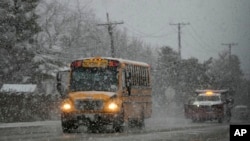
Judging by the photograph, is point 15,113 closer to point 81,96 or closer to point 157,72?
point 81,96

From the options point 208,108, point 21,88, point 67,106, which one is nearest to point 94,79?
point 67,106

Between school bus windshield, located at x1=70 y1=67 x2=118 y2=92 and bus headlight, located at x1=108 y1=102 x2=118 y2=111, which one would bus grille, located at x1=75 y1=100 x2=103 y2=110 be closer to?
bus headlight, located at x1=108 y1=102 x2=118 y2=111

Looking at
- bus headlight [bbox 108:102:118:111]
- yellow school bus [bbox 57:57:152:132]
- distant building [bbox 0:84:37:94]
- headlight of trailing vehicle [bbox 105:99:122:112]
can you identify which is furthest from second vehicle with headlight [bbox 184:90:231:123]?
bus headlight [bbox 108:102:118:111]

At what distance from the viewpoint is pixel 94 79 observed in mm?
26828

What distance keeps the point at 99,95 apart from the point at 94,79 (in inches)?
54.7

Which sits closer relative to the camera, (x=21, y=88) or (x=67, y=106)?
Answer: (x=67, y=106)

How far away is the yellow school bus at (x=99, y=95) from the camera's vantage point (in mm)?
25547

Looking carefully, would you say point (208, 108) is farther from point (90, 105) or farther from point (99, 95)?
A: point (90, 105)

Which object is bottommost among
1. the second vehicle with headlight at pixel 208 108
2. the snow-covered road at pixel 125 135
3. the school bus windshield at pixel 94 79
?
the snow-covered road at pixel 125 135

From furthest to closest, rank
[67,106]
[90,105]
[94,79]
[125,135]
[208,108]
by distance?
[208,108], [94,79], [67,106], [90,105], [125,135]

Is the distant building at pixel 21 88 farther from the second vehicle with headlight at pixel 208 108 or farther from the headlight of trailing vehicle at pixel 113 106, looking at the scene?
the headlight of trailing vehicle at pixel 113 106

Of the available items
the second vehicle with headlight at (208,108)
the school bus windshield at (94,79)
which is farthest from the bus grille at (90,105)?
the second vehicle with headlight at (208,108)

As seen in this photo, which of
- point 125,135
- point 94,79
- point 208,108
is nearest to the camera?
point 125,135

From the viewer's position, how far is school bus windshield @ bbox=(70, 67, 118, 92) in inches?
1048
